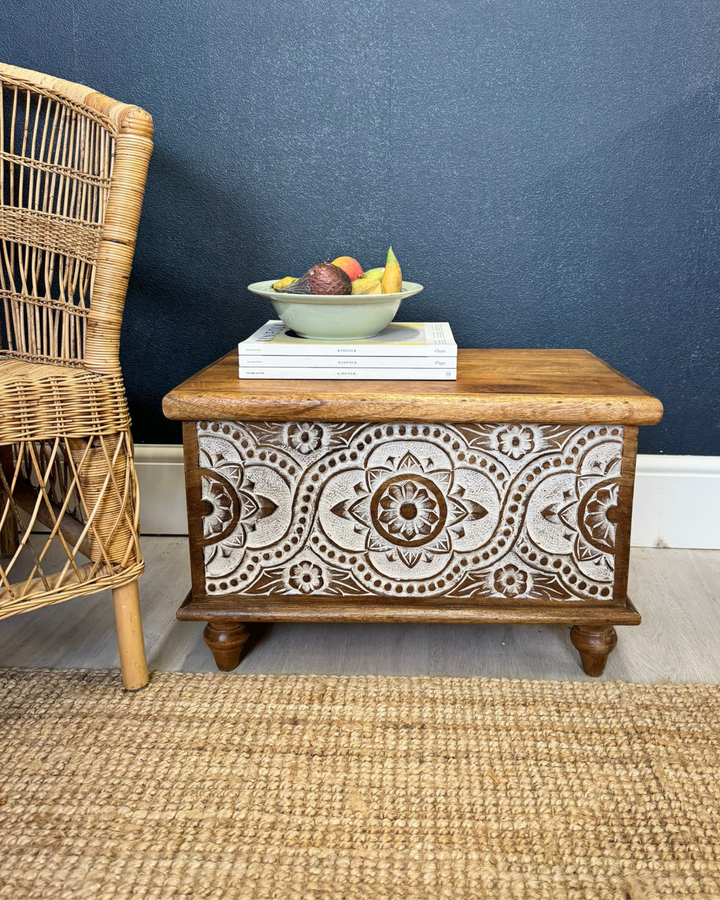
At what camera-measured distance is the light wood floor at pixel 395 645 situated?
121 cm

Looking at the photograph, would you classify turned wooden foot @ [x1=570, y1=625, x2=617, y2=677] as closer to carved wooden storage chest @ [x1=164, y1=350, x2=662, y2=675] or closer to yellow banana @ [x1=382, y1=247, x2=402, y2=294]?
carved wooden storage chest @ [x1=164, y1=350, x2=662, y2=675]

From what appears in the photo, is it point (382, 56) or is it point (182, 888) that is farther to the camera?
point (382, 56)

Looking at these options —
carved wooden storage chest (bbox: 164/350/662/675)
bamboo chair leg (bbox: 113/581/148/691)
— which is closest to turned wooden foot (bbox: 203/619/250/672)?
carved wooden storage chest (bbox: 164/350/662/675)

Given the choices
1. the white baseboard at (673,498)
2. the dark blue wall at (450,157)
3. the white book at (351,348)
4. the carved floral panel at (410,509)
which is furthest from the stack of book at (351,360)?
the white baseboard at (673,498)

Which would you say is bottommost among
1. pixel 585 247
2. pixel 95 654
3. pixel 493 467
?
pixel 95 654

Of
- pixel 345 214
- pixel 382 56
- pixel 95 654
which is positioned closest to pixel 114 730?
pixel 95 654

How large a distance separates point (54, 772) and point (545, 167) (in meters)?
1.31

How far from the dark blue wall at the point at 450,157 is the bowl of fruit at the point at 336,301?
1.19 feet

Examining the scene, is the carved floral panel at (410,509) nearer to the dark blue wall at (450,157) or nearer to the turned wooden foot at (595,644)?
the turned wooden foot at (595,644)

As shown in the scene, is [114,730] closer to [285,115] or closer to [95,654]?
[95,654]

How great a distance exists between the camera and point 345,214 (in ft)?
5.12

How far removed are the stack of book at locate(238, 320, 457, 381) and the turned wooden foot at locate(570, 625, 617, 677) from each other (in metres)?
0.42

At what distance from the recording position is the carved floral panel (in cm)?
109

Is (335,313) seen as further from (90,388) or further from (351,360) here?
(90,388)
